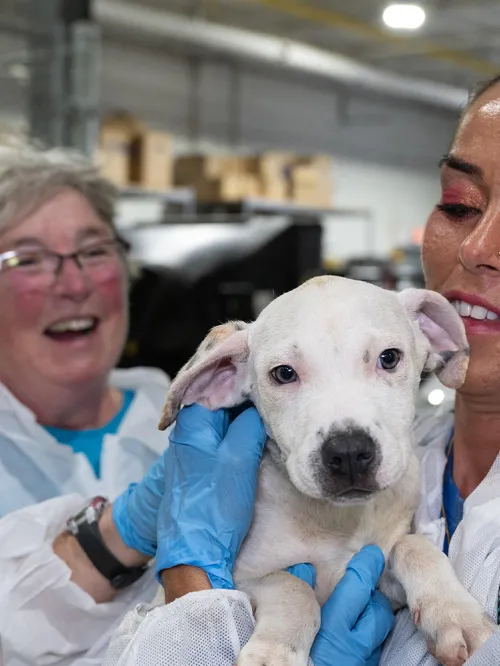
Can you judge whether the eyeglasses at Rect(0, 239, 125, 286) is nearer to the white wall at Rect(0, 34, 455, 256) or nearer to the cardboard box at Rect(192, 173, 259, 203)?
the cardboard box at Rect(192, 173, 259, 203)

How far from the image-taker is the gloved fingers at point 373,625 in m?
1.10

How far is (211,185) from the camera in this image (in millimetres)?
5621

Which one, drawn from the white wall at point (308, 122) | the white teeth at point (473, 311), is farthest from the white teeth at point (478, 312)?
the white wall at point (308, 122)

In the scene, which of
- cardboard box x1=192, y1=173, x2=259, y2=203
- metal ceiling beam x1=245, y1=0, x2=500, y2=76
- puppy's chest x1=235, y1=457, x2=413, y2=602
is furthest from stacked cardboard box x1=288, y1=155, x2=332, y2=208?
puppy's chest x1=235, y1=457, x2=413, y2=602

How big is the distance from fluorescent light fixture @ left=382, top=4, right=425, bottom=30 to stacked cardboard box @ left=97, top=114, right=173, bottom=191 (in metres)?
1.66

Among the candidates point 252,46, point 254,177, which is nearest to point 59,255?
point 254,177

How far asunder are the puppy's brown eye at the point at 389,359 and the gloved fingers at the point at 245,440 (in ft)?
0.69

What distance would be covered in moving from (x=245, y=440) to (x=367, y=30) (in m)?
5.43

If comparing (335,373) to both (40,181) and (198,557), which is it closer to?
(198,557)

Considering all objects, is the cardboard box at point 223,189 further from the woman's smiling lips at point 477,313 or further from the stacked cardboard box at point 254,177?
the woman's smiling lips at point 477,313

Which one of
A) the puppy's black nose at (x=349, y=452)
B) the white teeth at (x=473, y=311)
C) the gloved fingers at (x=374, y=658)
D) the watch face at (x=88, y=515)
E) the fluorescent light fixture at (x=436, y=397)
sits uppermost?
the white teeth at (x=473, y=311)

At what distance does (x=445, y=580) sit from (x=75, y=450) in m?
0.93

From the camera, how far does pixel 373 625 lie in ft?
3.66

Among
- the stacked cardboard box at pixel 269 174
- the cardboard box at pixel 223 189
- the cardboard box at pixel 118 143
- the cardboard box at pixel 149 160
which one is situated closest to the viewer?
the cardboard box at pixel 118 143
